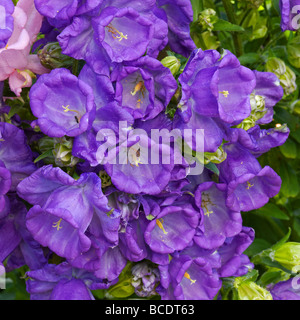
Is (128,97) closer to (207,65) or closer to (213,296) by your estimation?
(207,65)

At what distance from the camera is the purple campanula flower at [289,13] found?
0.73 metres

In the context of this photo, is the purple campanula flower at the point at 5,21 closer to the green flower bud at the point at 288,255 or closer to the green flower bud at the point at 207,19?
the green flower bud at the point at 207,19

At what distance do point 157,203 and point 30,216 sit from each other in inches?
6.4

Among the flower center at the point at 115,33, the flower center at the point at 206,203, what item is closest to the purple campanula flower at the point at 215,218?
the flower center at the point at 206,203

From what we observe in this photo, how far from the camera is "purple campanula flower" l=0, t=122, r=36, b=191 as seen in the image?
2.10ft

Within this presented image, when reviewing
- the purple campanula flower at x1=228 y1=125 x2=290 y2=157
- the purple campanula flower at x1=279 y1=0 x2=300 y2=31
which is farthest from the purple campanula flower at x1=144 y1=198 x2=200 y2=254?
the purple campanula flower at x1=279 y1=0 x2=300 y2=31

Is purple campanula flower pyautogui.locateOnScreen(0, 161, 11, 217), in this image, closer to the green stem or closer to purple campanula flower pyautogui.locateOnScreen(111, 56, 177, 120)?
purple campanula flower pyautogui.locateOnScreen(111, 56, 177, 120)

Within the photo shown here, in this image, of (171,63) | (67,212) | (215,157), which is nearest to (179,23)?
(171,63)

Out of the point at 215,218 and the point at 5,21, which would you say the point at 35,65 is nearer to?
the point at 5,21

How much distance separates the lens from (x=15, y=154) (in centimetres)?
65

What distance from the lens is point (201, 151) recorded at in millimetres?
602

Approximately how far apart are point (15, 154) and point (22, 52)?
0.13m

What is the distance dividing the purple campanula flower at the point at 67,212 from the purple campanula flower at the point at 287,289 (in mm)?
324
